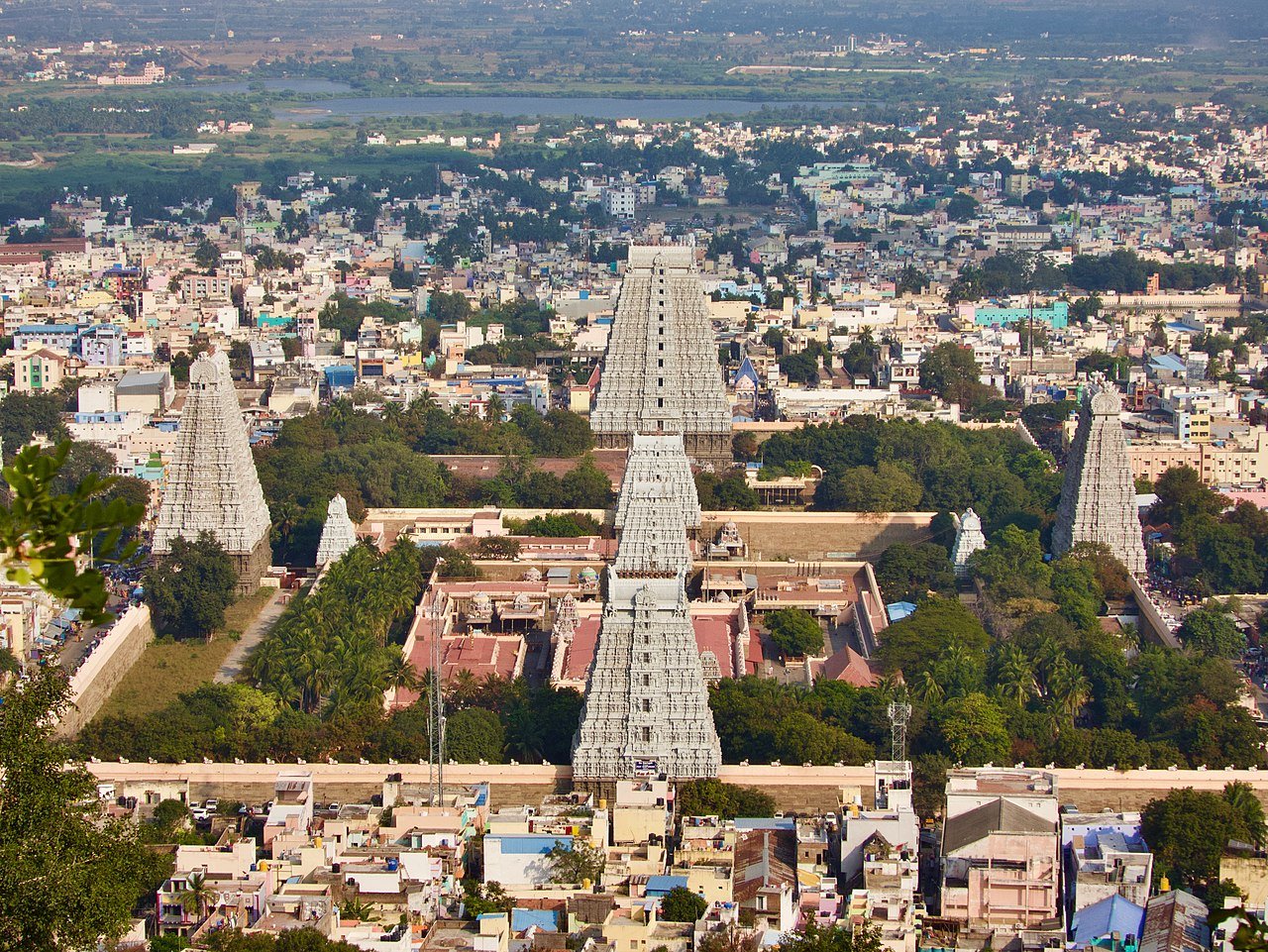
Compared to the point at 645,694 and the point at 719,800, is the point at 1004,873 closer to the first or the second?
the point at 719,800

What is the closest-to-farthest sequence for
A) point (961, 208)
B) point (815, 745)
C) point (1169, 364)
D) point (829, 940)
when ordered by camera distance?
point (829, 940) → point (815, 745) → point (1169, 364) → point (961, 208)

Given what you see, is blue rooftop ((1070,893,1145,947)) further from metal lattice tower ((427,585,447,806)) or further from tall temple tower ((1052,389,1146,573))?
tall temple tower ((1052,389,1146,573))

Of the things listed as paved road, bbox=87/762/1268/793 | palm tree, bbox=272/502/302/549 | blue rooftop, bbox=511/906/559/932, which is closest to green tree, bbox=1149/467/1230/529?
paved road, bbox=87/762/1268/793

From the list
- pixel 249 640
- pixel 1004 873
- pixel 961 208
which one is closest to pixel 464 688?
pixel 249 640

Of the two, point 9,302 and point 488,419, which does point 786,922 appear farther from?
point 9,302

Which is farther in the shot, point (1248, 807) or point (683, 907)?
point (1248, 807)

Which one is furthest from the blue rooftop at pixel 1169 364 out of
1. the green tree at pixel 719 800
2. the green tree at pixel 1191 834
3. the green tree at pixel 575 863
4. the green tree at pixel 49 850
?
the green tree at pixel 49 850

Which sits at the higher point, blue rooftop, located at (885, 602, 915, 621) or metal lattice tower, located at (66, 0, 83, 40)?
blue rooftop, located at (885, 602, 915, 621)

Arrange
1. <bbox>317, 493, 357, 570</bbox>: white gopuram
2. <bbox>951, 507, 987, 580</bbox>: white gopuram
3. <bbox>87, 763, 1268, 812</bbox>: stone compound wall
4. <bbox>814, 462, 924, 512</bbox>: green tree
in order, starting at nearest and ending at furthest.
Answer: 1. <bbox>87, 763, 1268, 812</bbox>: stone compound wall
2. <bbox>951, 507, 987, 580</bbox>: white gopuram
3. <bbox>317, 493, 357, 570</bbox>: white gopuram
4. <bbox>814, 462, 924, 512</bbox>: green tree
